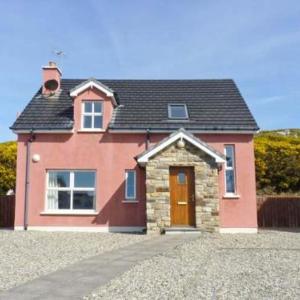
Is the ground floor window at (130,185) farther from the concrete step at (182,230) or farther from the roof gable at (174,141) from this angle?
the concrete step at (182,230)

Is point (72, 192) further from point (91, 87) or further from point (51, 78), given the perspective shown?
point (51, 78)

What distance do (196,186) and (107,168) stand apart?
13.6ft

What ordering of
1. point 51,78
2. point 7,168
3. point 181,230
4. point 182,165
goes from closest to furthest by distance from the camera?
point 181,230 < point 182,165 < point 51,78 < point 7,168

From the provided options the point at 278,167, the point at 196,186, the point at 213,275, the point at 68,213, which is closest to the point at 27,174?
the point at 68,213

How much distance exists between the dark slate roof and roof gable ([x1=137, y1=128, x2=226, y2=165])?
1.81m

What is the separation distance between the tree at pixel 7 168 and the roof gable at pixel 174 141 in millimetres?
15481

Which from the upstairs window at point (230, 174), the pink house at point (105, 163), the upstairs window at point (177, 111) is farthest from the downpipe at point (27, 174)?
the upstairs window at point (230, 174)

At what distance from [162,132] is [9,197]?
8717 mm

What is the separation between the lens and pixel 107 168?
18266 millimetres

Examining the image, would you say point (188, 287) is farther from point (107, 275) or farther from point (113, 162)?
point (113, 162)

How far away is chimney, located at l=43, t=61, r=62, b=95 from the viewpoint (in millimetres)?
20547

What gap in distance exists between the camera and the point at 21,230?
17.8 m

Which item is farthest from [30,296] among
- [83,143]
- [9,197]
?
[9,197]

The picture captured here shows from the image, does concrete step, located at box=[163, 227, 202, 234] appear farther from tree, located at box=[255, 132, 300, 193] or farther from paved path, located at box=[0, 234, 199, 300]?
tree, located at box=[255, 132, 300, 193]
